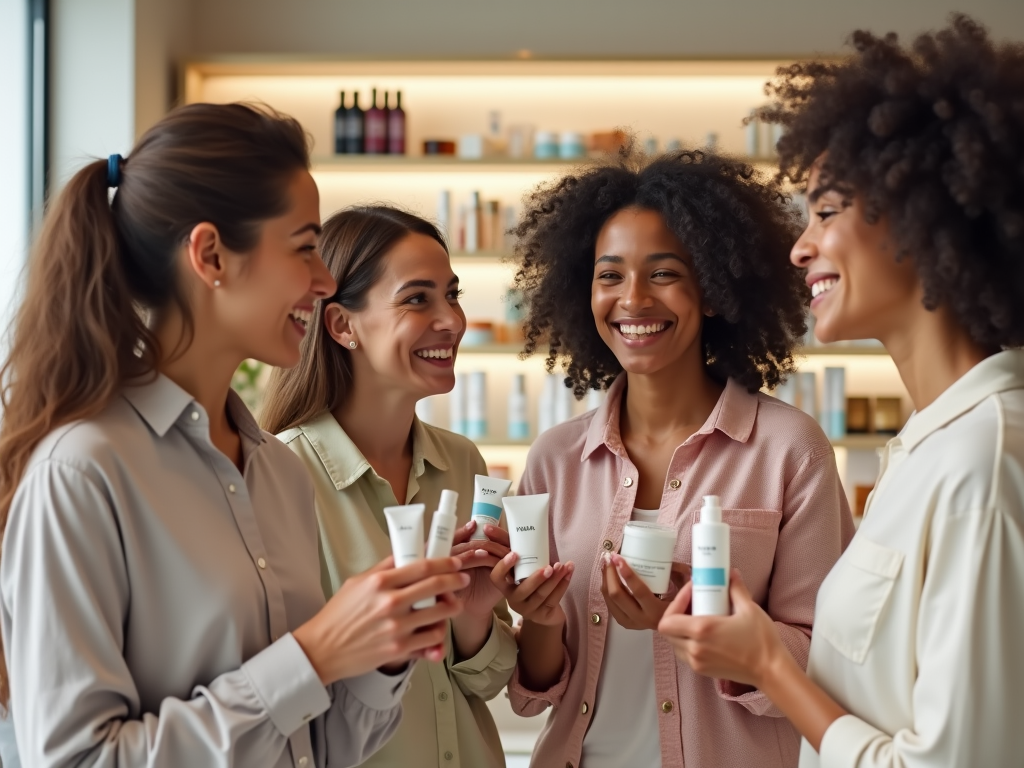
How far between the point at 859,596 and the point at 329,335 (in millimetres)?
1218

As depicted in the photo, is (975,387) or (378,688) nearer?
(975,387)

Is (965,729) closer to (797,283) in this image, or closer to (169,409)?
(169,409)

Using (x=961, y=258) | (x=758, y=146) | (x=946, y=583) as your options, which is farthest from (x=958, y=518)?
(x=758, y=146)

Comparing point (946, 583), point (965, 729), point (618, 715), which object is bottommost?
point (618, 715)

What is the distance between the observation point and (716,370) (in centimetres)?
222

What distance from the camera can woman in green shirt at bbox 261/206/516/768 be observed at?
6.36 feet

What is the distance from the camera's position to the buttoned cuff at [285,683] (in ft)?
4.37

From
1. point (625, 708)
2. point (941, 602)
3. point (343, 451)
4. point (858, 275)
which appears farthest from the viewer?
point (343, 451)

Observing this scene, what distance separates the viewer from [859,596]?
1391 millimetres

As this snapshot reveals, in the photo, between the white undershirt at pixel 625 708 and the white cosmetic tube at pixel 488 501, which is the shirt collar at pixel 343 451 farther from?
the white undershirt at pixel 625 708

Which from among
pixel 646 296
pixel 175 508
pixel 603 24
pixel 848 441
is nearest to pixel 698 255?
pixel 646 296

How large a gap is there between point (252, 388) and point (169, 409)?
3.39m

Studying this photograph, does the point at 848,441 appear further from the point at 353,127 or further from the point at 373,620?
the point at 373,620

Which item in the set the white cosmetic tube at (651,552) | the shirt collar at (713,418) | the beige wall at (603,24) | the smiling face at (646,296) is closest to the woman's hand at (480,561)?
the white cosmetic tube at (651,552)
